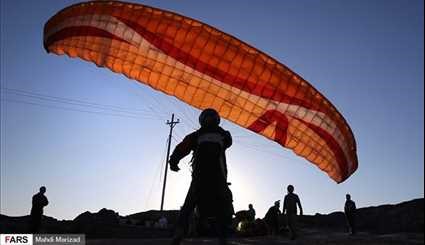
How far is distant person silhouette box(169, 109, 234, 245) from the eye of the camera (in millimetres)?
5855

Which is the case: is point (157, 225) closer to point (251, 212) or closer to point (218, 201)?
point (251, 212)

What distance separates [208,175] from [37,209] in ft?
34.3

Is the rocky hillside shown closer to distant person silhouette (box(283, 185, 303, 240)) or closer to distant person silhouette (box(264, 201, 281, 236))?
distant person silhouette (box(264, 201, 281, 236))

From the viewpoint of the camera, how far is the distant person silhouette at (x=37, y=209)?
1475 centimetres

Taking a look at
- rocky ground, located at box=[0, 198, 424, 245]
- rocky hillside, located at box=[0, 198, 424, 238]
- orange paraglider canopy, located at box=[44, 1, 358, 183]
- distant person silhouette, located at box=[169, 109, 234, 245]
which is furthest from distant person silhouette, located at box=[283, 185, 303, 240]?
distant person silhouette, located at box=[169, 109, 234, 245]

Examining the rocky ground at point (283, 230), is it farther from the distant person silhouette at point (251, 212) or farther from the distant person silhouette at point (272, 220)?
the distant person silhouette at point (251, 212)

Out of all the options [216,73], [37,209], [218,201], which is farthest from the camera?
[37,209]

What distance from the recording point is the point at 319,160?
14.0 m

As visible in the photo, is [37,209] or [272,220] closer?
[37,209]

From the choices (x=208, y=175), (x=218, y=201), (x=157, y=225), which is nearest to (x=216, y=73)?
(x=208, y=175)

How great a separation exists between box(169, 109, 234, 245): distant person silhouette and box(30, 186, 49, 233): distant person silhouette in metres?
9.92

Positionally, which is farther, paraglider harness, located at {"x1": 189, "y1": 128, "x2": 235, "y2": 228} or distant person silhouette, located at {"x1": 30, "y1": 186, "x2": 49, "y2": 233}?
distant person silhouette, located at {"x1": 30, "y1": 186, "x2": 49, "y2": 233}

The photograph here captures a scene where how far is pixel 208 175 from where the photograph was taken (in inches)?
236

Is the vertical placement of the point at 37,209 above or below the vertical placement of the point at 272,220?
above
